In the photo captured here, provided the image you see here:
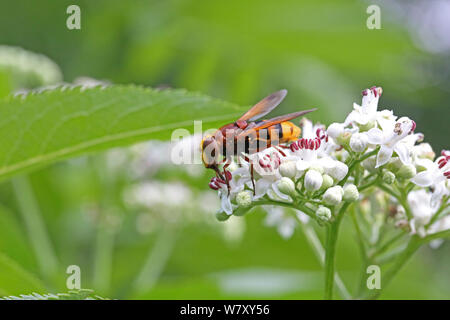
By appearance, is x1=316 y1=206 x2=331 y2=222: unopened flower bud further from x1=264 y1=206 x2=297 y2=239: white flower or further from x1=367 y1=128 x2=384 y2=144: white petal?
x1=264 y1=206 x2=297 y2=239: white flower

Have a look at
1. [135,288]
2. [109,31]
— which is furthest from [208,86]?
[135,288]

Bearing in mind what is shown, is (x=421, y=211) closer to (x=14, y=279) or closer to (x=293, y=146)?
(x=293, y=146)

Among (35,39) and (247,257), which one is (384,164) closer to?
(247,257)

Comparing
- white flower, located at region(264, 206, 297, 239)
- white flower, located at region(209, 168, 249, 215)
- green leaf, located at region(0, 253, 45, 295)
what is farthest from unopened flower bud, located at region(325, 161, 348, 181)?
green leaf, located at region(0, 253, 45, 295)

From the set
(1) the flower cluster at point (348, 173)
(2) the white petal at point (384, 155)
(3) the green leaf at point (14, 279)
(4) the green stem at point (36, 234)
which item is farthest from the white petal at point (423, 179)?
(4) the green stem at point (36, 234)

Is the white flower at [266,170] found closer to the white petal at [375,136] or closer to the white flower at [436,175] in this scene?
the white petal at [375,136]

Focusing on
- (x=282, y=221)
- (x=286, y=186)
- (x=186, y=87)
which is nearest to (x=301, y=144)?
(x=286, y=186)
